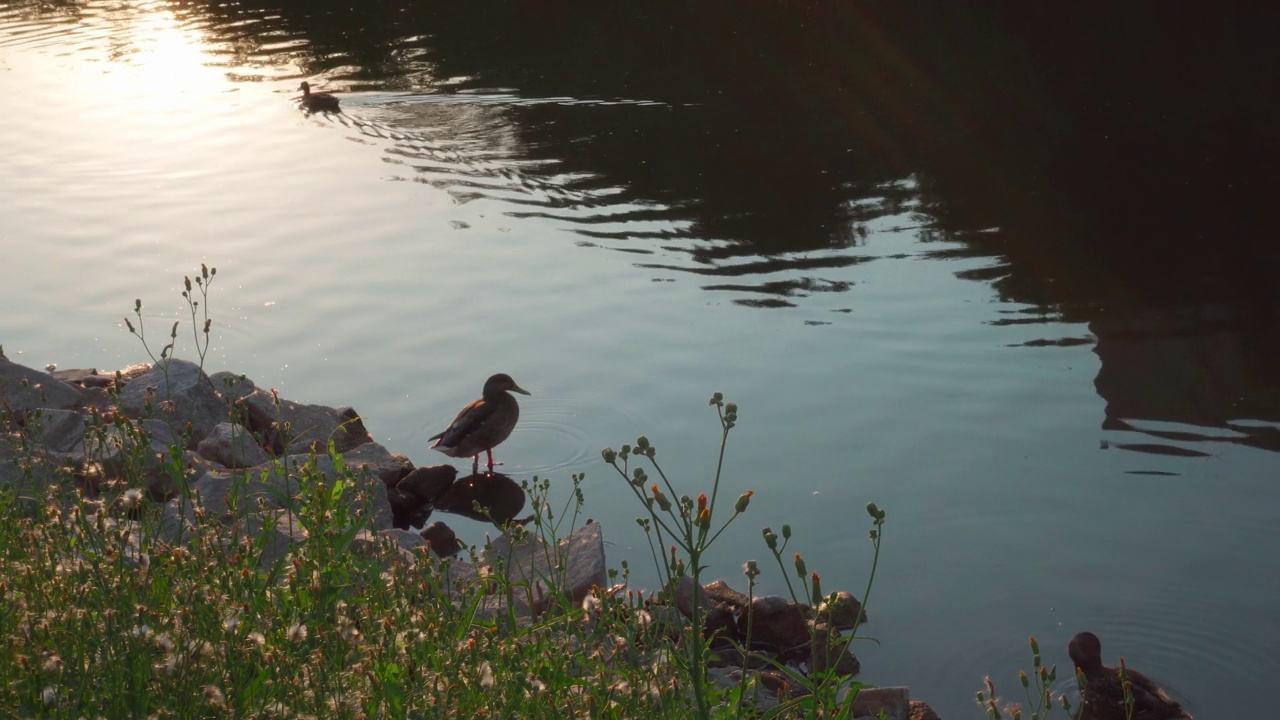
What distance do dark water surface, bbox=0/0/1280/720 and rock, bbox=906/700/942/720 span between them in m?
0.28

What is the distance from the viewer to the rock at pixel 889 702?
19.0ft

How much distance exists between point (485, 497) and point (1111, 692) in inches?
171

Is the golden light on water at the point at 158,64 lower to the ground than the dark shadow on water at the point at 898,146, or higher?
higher

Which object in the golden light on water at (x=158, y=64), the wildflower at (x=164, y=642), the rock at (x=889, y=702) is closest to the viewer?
the wildflower at (x=164, y=642)

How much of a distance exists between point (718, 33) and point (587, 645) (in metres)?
23.9

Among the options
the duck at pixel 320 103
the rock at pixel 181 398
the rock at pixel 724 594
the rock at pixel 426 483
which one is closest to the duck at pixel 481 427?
the rock at pixel 426 483

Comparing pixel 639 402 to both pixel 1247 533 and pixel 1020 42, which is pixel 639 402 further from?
pixel 1020 42

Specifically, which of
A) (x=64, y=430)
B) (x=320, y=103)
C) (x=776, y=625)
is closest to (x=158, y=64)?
(x=320, y=103)

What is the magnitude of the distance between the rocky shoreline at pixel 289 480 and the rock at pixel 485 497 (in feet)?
0.04

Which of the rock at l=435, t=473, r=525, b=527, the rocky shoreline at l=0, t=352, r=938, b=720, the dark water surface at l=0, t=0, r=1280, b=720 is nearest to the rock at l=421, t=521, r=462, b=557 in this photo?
the rocky shoreline at l=0, t=352, r=938, b=720

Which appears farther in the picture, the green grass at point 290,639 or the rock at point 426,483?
the rock at point 426,483

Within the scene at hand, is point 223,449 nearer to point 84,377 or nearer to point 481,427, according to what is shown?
point 481,427

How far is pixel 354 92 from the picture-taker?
2308cm

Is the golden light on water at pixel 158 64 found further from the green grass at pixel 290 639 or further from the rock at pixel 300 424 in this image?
the green grass at pixel 290 639
